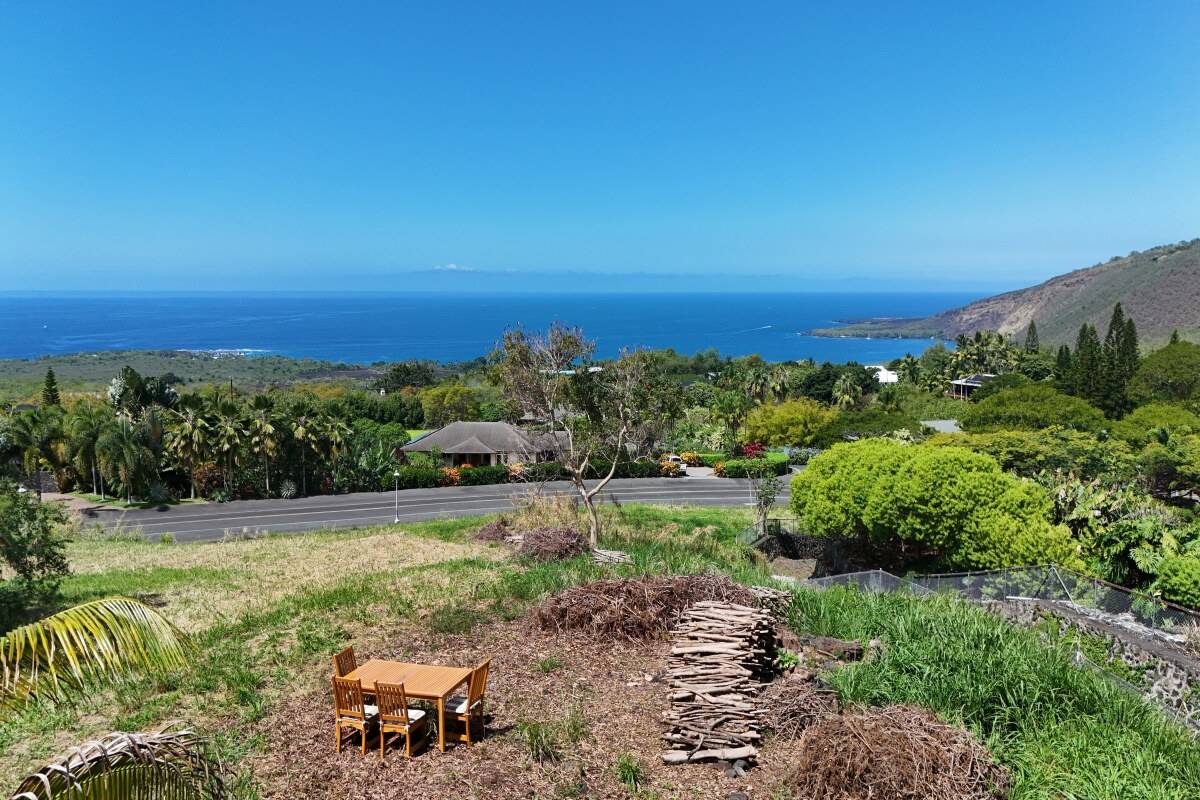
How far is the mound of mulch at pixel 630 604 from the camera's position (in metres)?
11.0

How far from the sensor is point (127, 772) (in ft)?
11.1

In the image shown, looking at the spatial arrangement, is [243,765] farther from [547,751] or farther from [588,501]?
[588,501]

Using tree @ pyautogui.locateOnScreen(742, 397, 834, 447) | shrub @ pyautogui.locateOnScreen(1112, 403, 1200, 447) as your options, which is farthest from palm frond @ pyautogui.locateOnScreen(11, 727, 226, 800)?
tree @ pyautogui.locateOnScreen(742, 397, 834, 447)

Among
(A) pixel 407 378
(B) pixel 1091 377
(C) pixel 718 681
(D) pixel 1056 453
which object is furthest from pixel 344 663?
(A) pixel 407 378

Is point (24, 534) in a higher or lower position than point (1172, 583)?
higher

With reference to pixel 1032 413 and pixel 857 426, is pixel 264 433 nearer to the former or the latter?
pixel 857 426

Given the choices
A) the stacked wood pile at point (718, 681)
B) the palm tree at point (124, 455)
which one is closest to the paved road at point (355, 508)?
the palm tree at point (124, 455)

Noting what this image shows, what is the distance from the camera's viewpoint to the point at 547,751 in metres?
7.68

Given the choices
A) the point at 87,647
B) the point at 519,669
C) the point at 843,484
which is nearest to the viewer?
the point at 87,647

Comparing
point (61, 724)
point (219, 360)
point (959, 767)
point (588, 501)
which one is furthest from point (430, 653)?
point (219, 360)

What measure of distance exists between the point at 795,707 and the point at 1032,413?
4246 cm

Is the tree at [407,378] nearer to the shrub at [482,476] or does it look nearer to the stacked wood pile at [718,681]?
the shrub at [482,476]

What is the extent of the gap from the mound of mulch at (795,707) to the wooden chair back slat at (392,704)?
3726mm

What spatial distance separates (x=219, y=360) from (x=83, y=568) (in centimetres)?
16329
